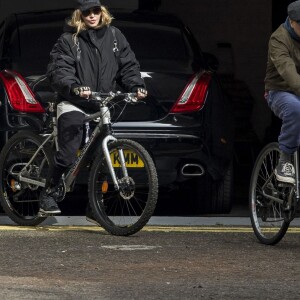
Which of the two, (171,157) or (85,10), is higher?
(85,10)

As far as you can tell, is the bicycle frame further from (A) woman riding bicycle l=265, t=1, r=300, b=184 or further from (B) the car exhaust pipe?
(A) woman riding bicycle l=265, t=1, r=300, b=184

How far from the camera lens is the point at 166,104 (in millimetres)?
11617

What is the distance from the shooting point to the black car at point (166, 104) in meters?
11.6

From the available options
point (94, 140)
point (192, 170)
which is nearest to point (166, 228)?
point (192, 170)

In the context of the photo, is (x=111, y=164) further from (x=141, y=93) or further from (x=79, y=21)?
(x=79, y=21)

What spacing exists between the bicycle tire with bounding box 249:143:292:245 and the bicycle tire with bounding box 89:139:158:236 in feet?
2.35

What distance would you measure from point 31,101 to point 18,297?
3704 millimetres

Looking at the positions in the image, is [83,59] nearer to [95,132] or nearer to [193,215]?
[95,132]

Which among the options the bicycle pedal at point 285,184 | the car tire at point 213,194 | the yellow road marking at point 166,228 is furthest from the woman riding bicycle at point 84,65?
the car tire at point 213,194

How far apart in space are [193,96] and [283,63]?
1.88m

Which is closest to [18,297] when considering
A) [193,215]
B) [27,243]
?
[27,243]

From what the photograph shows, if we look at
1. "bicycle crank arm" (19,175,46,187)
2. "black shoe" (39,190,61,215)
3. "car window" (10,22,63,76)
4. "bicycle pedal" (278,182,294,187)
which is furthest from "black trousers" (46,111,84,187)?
"bicycle pedal" (278,182,294,187)

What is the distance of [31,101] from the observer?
454 inches

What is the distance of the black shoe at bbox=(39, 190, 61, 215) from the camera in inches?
435
